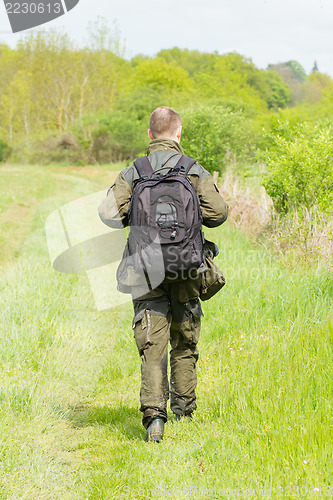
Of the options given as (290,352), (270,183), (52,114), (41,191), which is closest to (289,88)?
→ (52,114)

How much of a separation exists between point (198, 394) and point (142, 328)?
0.96 m

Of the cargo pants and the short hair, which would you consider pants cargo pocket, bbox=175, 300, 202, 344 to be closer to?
the cargo pants

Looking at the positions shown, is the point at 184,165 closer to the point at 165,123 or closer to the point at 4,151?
the point at 165,123

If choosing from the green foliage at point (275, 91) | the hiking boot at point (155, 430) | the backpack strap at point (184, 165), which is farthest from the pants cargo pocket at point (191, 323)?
the green foliage at point (275, 91)

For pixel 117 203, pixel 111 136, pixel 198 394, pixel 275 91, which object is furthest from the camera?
pixel 275 91

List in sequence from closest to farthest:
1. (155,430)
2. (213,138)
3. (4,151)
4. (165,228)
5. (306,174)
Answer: (165,228), (155,430), (306,174), (213,138), (4,151)

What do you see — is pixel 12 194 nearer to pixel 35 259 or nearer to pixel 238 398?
pixel 35 259

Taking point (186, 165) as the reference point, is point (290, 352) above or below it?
below

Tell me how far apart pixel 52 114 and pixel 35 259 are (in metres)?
47.0

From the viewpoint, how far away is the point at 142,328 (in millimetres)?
3447

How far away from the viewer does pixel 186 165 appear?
3.41 metres

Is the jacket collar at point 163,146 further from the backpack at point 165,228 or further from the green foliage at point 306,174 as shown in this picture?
the green foliage at point 306,174

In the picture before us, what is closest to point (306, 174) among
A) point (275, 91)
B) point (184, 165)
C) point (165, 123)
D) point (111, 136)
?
point (165, 123)

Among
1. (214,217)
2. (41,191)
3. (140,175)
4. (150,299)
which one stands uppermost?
(140,175)
